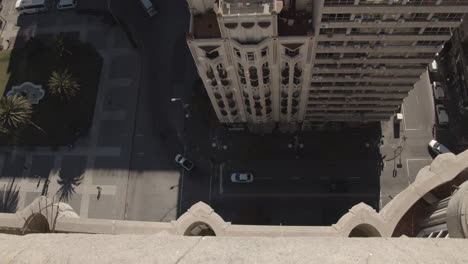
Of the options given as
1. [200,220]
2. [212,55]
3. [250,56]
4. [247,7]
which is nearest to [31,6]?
[212,55]

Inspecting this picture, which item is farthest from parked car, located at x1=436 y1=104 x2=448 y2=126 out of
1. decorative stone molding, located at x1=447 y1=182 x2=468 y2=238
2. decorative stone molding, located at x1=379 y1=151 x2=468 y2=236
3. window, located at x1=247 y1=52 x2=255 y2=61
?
decorative stone molding, located at x1=447 y1=182 x2=468 y2=238

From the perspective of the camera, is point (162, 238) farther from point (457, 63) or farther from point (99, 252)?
point (457, 63)

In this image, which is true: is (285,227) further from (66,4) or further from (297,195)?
(66,4)

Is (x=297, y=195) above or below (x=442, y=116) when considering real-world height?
below

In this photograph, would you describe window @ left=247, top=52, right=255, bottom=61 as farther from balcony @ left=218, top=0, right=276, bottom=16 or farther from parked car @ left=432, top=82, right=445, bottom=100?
parked car @ left=432, top=82, right=445, bottom=100

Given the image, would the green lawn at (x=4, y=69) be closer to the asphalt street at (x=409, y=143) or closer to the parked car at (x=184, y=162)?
the parked car at (x=184, y=162)

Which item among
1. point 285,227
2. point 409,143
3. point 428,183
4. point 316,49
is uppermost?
point 316,49
